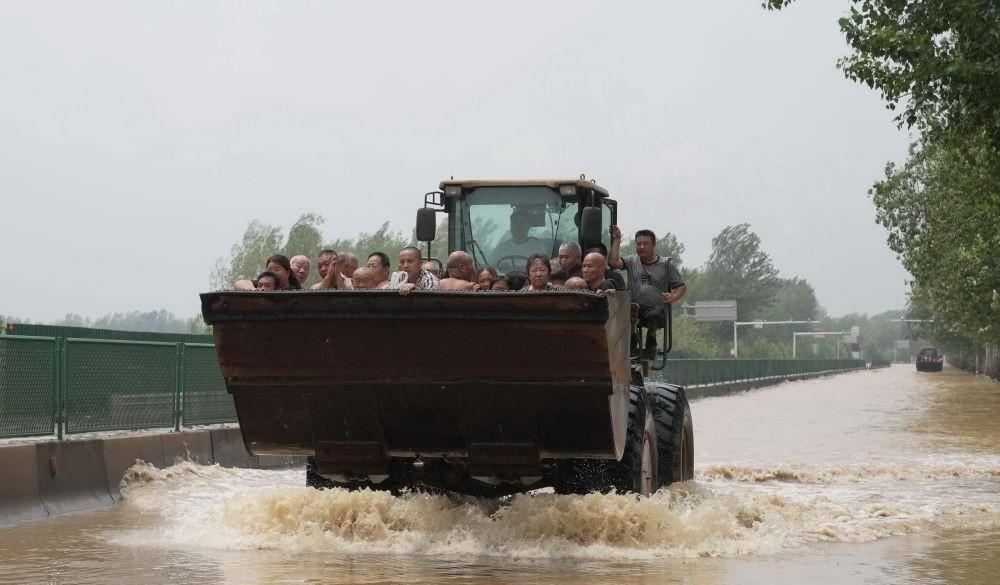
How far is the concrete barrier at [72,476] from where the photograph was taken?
13391 millimetres

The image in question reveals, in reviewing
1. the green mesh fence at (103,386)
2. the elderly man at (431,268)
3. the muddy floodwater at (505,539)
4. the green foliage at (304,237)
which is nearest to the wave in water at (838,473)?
the muddy floodwater at (505,539)

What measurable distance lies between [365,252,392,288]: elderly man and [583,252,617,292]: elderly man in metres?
1.45

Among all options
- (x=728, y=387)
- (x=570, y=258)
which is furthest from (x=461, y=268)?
(x=728, y=387)

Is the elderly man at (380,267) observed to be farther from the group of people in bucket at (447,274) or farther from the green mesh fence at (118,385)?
the green mesh fence at (118,385)

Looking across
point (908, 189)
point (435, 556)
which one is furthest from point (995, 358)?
point (435, 556)

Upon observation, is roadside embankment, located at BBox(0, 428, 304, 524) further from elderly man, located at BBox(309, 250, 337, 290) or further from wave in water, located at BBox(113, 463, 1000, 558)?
elderly man, located at BBox(309, 250, 337, 290)

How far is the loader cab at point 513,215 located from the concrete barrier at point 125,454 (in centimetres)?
403

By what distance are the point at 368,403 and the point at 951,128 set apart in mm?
15737

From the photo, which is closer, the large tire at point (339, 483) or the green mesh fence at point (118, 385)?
the large tire at point (339, 483)

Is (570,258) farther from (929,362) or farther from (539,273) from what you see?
(929,362)

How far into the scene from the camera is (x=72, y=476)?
556 inches

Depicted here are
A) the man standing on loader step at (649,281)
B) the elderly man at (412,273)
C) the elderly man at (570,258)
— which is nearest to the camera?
the elderly man at (412,273)

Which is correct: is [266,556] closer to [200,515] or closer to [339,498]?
[339,498]

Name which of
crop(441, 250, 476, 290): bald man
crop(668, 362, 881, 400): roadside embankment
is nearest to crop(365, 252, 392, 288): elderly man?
crop(441, 250, 476, 290): bald man
